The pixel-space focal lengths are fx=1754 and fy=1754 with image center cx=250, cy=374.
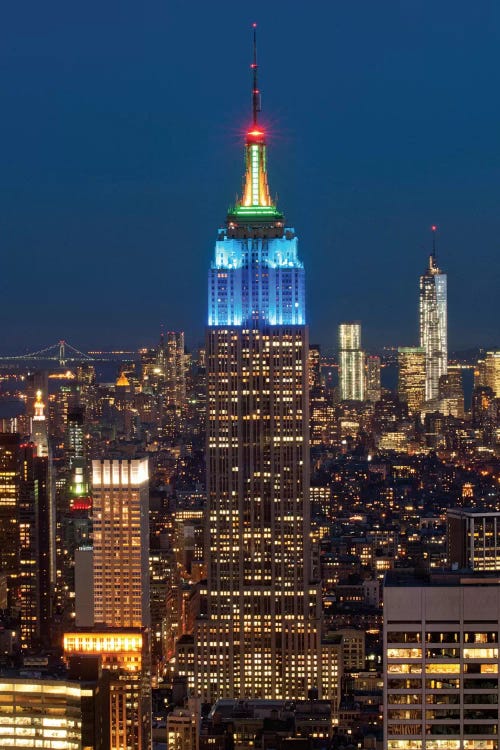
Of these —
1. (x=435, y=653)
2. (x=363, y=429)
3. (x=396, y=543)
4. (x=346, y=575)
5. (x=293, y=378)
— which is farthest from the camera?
(x=363, y=429)

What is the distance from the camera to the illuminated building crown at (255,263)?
47.0m

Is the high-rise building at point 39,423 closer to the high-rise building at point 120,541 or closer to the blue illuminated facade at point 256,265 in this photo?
the high-rise building at point 120,541

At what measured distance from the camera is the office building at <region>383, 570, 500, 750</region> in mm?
18172

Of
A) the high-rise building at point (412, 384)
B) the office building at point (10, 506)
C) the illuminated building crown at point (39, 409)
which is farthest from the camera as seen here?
the high-rise building at point (412, 384)

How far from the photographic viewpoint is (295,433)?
4684cm

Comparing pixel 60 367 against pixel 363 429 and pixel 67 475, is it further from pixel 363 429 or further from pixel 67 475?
pixel 363 429

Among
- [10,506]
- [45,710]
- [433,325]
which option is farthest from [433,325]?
[45,710]

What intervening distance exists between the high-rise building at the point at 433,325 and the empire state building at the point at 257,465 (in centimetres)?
2896

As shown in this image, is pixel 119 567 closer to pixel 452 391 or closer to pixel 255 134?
pixel 255 134

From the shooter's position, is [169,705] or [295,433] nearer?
[169,705]

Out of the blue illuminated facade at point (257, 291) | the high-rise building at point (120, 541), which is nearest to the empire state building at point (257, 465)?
the blue illuminated facade at point (257, 291)

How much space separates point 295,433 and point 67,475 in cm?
2230

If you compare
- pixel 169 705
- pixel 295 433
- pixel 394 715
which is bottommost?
pixel 169 705

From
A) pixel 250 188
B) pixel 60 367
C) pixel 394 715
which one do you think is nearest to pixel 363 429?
pixel 60 367
